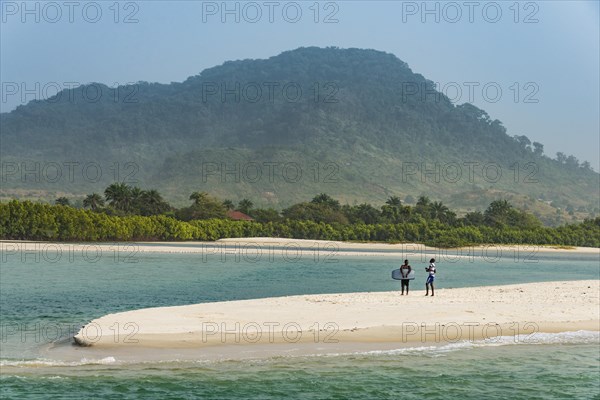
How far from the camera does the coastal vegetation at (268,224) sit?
113375mm

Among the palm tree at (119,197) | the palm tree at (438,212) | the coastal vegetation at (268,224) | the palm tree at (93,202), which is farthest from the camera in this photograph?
the palm tree at (438,212)

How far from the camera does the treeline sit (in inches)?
4414

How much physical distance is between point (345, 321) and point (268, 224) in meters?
114

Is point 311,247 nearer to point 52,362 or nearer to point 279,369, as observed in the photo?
point 279,369

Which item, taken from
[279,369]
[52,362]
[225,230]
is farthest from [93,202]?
[279,369]

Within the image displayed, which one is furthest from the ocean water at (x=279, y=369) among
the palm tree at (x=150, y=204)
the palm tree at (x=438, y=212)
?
the palm tree at (x=438, y=212)

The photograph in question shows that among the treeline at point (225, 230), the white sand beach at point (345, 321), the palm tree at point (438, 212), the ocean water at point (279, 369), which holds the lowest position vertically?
the ocean water at point (279, 369)

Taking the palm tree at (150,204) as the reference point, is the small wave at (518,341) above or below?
below

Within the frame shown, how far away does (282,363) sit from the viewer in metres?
25.2

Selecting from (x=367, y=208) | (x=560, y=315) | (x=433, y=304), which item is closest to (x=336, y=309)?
(x=433, y=304)

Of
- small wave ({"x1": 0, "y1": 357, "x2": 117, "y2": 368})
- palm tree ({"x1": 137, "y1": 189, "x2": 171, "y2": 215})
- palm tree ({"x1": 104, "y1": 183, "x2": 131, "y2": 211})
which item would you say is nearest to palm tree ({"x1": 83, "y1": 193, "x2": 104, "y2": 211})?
palm tree ({"x1": 104, "y1": 183, "x2": 131, "y2": 211})

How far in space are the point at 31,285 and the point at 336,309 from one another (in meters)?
23.8

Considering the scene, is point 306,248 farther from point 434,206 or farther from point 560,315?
point 560,315

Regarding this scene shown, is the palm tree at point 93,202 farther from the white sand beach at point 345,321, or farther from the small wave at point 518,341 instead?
the small wave at point 518,341
